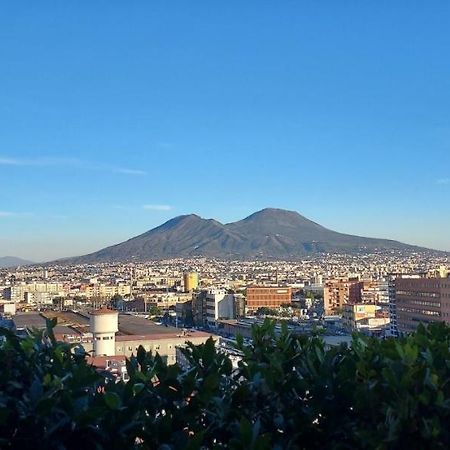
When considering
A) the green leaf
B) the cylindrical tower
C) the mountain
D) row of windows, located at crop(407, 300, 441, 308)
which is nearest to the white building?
row of windows, located at crop(407, 300, 441, 308)

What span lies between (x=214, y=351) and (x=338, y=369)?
1.72 ft

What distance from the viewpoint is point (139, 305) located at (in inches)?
2018

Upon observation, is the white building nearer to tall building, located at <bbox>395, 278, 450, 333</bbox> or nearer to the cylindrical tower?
tall building, located at <bbox>395, 278, 450, 333</bbox>

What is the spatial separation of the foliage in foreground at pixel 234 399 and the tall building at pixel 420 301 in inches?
871

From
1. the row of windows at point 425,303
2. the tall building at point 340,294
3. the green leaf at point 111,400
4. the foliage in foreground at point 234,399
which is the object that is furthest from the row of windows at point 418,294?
the green leaf at point 111,400

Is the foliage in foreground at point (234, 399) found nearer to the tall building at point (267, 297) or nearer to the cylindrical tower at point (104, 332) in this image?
the cylindrical tower at point (104, 332)

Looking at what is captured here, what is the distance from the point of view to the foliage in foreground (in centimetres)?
205

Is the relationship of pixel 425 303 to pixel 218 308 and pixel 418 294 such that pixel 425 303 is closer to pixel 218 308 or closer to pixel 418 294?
pixel 418 294

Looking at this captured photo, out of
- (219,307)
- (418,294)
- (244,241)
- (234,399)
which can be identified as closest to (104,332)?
(418,294)

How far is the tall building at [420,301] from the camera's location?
81.5ft

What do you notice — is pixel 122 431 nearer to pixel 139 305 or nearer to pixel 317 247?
pixel 139 305

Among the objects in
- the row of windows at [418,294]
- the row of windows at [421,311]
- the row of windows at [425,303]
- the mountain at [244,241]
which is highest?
the mountain at [244,241]

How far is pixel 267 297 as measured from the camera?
46406 millimetres

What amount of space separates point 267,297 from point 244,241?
10874cm
